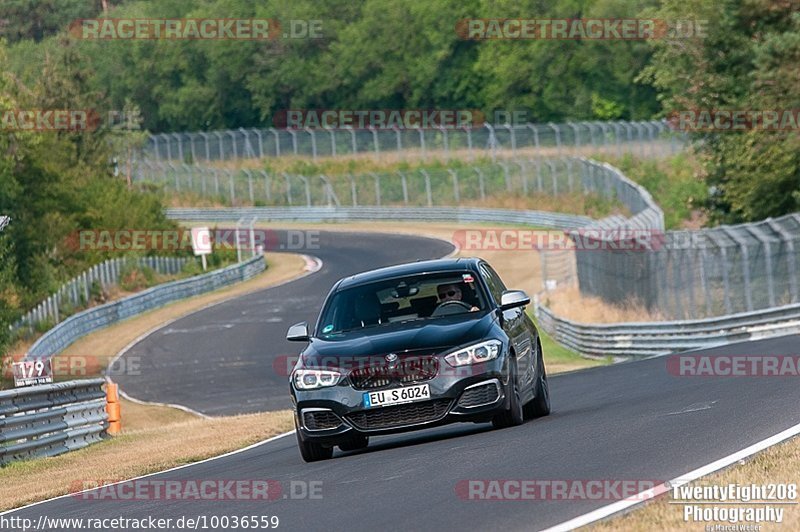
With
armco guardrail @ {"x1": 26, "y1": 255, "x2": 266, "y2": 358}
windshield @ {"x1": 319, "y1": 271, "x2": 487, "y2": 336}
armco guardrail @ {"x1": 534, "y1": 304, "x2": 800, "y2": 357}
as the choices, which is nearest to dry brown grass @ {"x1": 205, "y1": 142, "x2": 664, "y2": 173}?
armco guardrail @ {"x1": 26, "y1": 255, "x2": 266, "y2": 358}

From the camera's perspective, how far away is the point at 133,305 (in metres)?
49.2

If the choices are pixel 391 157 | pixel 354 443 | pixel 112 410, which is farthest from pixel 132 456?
pixel 391 157

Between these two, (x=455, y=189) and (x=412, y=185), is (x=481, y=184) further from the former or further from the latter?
(x=412, y=185)

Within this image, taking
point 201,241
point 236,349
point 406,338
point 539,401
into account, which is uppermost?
point 406,338

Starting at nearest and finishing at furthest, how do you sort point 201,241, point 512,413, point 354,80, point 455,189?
point 512,413, point 201,241, point 455,189, point 354,80

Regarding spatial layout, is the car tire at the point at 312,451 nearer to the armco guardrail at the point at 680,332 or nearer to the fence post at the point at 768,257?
the armco guardrail at the point at 680,332

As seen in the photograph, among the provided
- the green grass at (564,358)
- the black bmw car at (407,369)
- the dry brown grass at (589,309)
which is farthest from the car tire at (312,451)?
the dry brown grass at (589,309)

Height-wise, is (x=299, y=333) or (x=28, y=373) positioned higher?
(x=299, y=333)

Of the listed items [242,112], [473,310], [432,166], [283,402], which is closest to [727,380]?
[473,310]

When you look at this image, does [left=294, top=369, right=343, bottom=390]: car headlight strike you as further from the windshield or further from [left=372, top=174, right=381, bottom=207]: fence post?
[left=372, top=174, right=381, bottom=207]: fence post

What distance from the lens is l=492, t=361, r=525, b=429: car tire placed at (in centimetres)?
1280

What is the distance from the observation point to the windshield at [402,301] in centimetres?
1346

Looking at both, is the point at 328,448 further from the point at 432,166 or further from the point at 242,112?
the point at 242,112

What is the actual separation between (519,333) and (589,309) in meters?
22.7
